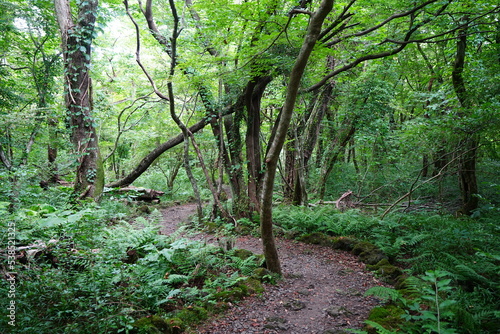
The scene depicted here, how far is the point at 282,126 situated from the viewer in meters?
4.45

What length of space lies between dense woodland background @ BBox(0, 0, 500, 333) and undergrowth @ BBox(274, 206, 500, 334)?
0.04 m

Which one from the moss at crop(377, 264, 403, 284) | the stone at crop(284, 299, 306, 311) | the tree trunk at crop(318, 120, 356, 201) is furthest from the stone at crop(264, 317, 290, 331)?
the tree trunk at crop(318, 120, 356, 201)

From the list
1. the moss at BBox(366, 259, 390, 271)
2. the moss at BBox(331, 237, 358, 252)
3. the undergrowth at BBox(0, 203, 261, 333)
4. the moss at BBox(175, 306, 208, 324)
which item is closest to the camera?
the undergrowth at BBox(0, 203, 261, 333)

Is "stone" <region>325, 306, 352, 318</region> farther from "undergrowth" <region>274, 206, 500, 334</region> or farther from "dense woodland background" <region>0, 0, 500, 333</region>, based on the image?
"dense woodland background" <region>0, 0, 500, 333</region>

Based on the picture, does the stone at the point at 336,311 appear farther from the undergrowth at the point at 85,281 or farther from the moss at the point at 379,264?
the moss at the point at 379,264

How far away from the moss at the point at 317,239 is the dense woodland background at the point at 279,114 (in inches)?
14.4

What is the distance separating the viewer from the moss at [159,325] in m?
3.10

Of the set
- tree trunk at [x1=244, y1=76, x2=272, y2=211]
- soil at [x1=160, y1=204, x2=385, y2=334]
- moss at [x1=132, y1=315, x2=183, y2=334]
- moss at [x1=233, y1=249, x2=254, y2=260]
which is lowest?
soil at [x1=160, y1=204, x2=385, y2=334]

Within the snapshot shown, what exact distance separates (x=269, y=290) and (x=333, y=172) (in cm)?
1156

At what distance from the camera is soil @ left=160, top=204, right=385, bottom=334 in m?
3.74

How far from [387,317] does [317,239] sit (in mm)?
4280

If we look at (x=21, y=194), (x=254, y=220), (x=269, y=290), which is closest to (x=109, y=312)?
(x=269, y=290)

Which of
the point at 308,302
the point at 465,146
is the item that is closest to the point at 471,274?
the point at 308,302

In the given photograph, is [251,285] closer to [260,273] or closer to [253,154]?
[260,273]
